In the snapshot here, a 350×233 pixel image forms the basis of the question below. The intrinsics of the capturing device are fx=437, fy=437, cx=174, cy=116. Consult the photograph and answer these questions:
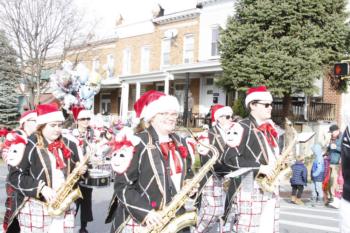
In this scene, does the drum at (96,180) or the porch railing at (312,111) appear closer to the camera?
the drum at (96,180)

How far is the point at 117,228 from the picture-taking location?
142 inches

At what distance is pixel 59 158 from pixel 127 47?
26.8 metres

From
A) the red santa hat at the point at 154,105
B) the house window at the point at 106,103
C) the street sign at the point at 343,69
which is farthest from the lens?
the house window at the point at 106,103

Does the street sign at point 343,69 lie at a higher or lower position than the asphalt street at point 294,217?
higher

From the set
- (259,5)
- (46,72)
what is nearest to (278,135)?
(259,5)

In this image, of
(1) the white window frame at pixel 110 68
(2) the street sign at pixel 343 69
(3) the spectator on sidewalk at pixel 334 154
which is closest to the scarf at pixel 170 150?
(3) the spectator on sidewalk at pixel 334 154

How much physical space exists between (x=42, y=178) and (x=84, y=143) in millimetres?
2560

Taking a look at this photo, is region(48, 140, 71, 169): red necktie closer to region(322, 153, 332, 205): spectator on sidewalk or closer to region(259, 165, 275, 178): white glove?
region(259, 165, 275, 178): white glove

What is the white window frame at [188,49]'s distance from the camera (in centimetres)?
2555

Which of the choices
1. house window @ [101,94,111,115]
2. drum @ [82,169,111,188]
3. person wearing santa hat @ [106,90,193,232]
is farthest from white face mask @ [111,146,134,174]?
house window @ [101,94,111,115]

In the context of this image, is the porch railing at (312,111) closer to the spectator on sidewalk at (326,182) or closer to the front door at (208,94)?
the front door at (208,94)

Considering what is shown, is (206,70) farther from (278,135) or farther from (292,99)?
(278,135)

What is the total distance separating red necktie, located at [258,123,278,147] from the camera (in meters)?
4.86

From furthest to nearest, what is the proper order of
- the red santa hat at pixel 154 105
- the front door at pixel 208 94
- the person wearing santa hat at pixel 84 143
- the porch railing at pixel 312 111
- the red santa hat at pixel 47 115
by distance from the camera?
the front door at pixel 208 94
the porch railing at pixel 312 111
the person wearing santa hat at pixel 84 143
the red santa hat at pixel 47 115
the red santa hat at pixel 154 105
